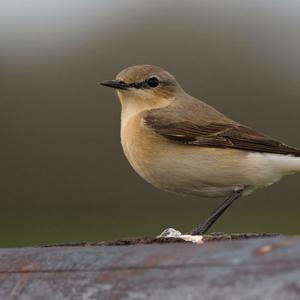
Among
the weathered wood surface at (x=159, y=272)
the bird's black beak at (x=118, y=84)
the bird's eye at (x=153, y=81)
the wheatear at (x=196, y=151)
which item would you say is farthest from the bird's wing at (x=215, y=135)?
the weathered wood surface at (x=159, y=272)

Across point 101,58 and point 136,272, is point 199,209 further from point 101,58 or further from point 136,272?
point 136,272


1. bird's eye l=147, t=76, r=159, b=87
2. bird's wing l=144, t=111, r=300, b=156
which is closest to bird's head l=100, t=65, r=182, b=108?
bird's eye l=147, t=76, r=159, b=87

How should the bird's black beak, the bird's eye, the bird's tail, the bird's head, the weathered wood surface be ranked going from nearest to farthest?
the weathered wood surface → the bird's tail → the bird's black beak → the bird's head → the bird's eye

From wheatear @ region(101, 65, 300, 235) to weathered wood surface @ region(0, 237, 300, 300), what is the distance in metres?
3.92

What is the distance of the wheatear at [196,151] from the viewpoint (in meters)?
8.88

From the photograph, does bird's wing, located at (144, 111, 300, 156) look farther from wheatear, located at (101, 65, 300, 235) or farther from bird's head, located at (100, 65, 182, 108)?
bird's head, located at (100, 65, 182, 108)

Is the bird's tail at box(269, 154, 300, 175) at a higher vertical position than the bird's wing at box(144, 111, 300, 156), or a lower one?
lower

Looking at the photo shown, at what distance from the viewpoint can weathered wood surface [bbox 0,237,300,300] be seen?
4.09 m

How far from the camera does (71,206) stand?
73.9 ft

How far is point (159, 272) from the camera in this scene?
4.37 metres

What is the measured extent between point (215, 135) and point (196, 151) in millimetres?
313

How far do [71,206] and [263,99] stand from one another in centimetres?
666

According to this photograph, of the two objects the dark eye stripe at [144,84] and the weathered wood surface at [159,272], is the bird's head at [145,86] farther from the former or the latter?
Answer: the weathered wood surface at [159,272]

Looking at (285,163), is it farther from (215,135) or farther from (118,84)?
(118,84)
